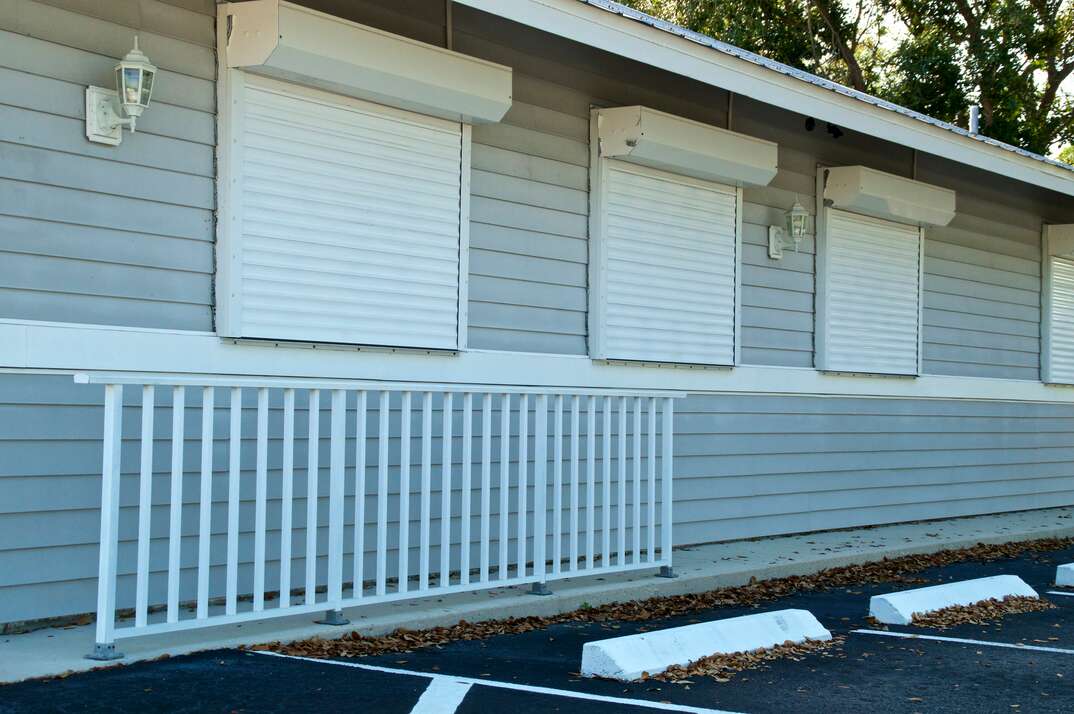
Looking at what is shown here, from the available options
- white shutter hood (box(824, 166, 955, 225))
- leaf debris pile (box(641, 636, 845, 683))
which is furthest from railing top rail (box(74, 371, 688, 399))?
white shutter hood (box(824, 166, 955, 225))

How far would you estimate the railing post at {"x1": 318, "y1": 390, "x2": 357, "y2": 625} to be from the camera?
19.9ft

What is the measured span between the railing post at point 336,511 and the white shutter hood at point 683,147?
345 cm

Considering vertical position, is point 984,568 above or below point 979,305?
below

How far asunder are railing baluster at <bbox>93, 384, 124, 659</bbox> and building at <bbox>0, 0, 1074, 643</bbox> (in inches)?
1.0

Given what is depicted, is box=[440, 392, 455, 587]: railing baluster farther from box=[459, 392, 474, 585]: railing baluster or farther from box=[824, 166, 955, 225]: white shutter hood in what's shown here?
box=[824, 166, 955, 225]: white shutter hood

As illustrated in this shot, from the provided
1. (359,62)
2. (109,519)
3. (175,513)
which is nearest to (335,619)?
(175,513)

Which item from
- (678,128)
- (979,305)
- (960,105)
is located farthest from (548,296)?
(960,105)

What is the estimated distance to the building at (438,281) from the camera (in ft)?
19.3

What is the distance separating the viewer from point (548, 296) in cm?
850

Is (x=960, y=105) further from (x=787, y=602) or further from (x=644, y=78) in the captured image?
(x=787, y=602)

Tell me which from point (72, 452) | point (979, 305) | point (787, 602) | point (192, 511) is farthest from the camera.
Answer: point (979, 305)

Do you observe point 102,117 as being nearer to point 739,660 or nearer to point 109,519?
point 109,519

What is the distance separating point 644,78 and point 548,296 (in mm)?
1899

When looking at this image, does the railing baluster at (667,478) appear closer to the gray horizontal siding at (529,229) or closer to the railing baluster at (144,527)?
the gray horizontal siding at (529,229)
